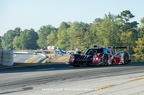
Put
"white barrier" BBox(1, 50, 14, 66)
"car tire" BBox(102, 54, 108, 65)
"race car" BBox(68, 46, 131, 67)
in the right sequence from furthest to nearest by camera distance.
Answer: "white barrier" BBox(1, 50, 14, 66) → "car tire" BBox(102, 54, 108, 65) → "race car" BBox(68, 46, 131, 67)

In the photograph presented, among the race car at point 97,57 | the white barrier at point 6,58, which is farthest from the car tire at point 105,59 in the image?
the white barrier at point 6,58

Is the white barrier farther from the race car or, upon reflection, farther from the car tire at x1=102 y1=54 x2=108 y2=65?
the car tire at x1=102 y1=54 x2=108 y2=65

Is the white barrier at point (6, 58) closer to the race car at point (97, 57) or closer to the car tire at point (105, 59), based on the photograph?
the race car at point (97, 57)

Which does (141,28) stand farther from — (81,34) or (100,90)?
(100,90)

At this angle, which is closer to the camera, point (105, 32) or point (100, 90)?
point (100, 90)

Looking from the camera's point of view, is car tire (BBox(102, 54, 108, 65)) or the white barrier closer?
car tire (BBox(102, 54, 108, 65))

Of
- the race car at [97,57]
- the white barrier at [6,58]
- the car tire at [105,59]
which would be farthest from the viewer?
the white barrier at [6,58]

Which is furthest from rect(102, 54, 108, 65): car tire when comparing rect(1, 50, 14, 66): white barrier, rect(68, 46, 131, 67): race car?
rect(1, 50, 14, 66): white barrier

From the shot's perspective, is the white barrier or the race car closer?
the race car

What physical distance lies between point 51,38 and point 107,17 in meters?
79.3

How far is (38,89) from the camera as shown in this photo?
9.73 metres

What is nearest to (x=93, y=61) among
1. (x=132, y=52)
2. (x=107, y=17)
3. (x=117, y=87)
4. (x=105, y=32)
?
(x=117, y=87)

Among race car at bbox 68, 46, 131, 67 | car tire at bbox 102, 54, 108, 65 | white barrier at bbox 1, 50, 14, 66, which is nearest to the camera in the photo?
race car at bbox 68, 46, 131, 67

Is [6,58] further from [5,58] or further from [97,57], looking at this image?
[97,57]
